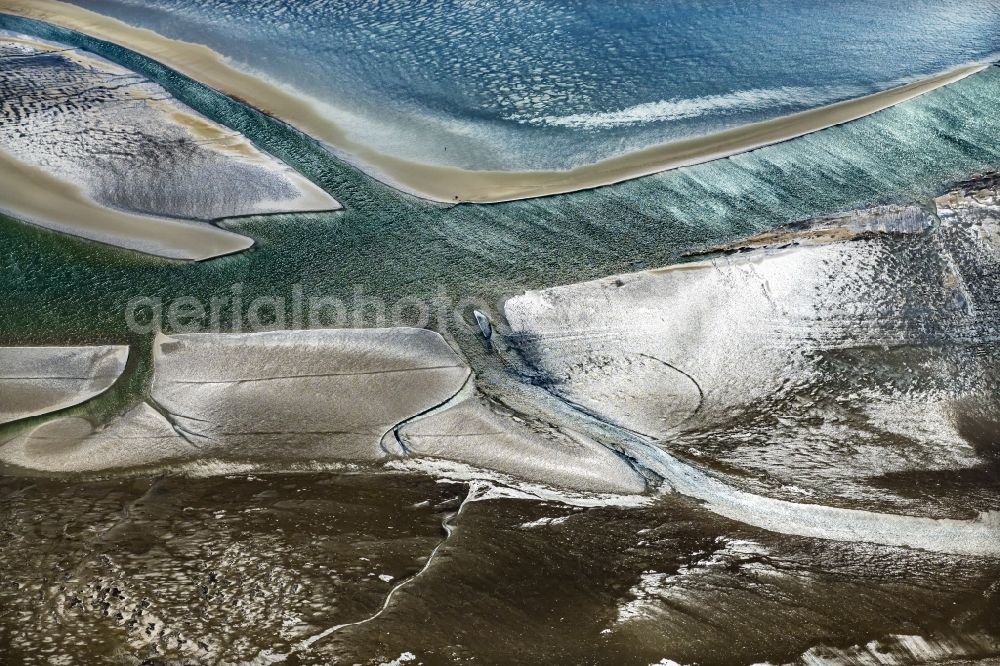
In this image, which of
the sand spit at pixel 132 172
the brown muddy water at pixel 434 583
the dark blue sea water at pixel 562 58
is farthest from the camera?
the dark blue sea water at pixel 562 58

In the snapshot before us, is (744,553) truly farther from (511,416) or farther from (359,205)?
(359,205)

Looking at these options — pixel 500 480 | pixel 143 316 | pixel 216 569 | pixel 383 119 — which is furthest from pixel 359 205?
pixel 216 569

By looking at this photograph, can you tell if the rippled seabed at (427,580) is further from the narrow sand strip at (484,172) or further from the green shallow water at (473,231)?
the narrow sand strip at (484,172)

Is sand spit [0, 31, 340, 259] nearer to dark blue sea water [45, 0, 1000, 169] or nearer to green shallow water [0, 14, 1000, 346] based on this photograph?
green shallow water [0, 14, 1000, 346]

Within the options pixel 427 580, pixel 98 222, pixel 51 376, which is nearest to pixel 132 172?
pixel 98 222

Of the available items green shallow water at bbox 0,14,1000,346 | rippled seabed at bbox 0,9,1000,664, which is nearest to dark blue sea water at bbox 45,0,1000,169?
green shallow water at bbox 0,14,1000,346

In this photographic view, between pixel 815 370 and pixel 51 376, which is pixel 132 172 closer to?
pixel 51 376

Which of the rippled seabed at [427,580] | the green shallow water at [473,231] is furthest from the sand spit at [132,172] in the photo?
the rippled seabed at [427,580]
